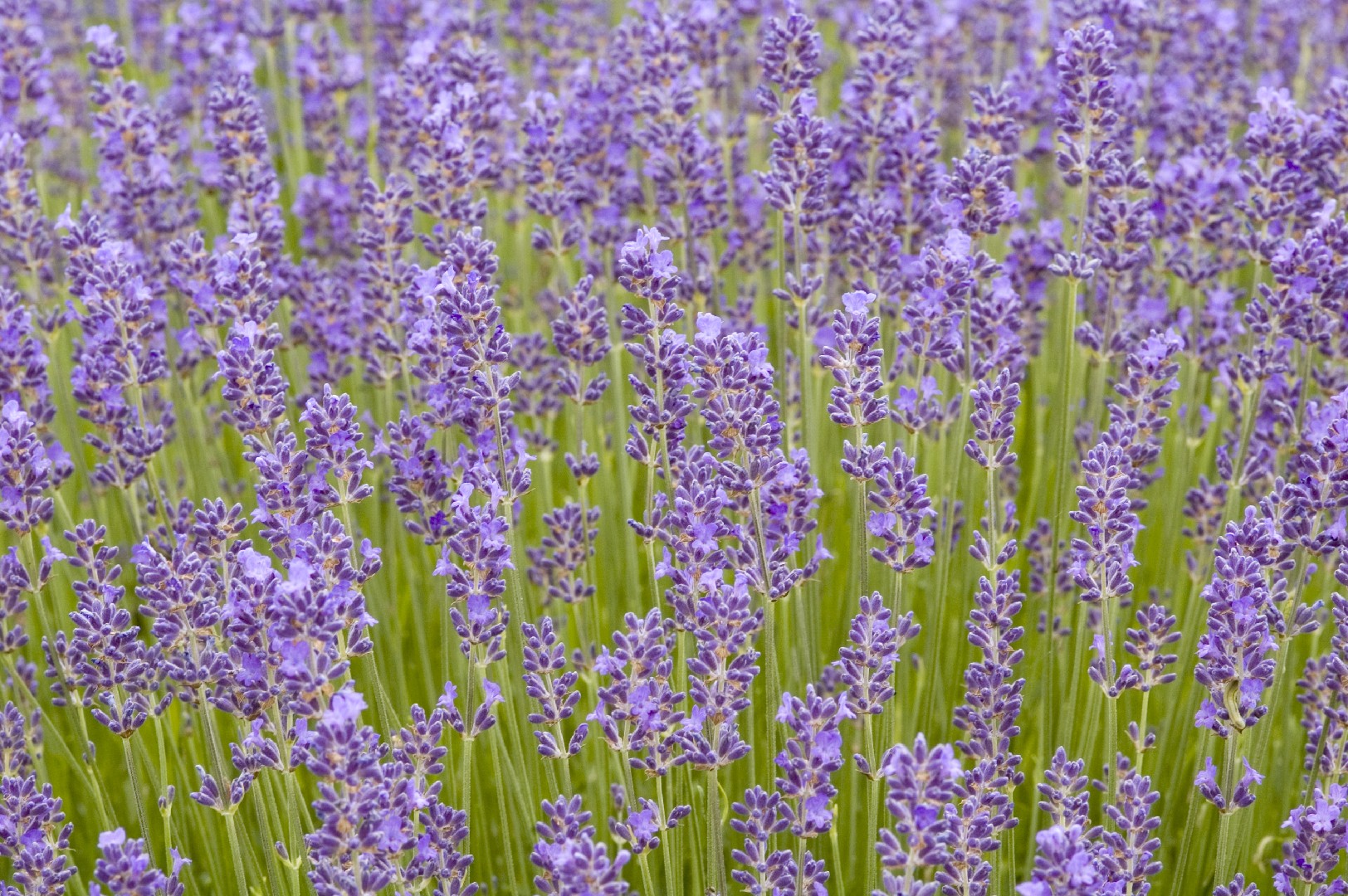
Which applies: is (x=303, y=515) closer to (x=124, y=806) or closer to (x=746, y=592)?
(x=746, y=592)

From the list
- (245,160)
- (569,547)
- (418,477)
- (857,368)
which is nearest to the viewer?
(857,368)

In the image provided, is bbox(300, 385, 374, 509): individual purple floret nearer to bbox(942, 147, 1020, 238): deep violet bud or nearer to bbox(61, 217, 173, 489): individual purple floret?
bbox(61, 217, 173, 489): individual purple floret

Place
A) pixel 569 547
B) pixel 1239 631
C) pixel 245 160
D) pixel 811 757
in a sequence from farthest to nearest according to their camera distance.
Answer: pixel 245 160 → pixel 569 547 → pixel 1239 631 → pixel 811 757

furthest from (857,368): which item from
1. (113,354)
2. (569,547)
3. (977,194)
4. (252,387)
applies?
(113,354)

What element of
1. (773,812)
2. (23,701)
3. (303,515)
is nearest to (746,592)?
(773,812)

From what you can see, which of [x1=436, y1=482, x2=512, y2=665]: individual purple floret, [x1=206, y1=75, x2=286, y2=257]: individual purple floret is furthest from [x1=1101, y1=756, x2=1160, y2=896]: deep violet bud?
[x1=206, y1=75, x2=286, y2=257]: individual purple floret

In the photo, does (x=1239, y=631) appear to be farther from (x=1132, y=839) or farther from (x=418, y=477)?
(x=418, y=477)

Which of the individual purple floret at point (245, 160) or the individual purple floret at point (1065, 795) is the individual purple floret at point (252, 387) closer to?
the individual purple floret at point (245, 160)

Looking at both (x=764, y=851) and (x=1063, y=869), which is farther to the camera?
(x=764, y=851)
